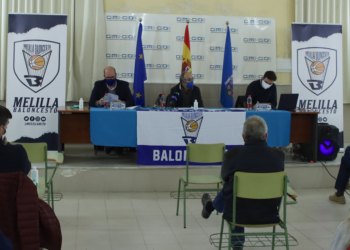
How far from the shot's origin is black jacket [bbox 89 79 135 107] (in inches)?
206

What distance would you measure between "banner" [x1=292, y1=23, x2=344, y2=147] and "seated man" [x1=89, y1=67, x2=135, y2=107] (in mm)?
2519

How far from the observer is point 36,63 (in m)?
5.06

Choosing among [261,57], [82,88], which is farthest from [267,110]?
[82,88]

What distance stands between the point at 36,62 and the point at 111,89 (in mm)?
1017

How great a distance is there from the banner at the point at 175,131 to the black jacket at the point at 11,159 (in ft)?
7.59

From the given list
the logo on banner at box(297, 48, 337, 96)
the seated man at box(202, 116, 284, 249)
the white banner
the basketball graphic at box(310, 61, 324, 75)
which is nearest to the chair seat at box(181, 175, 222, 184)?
the seated man at box(202, 116, 284, 249)

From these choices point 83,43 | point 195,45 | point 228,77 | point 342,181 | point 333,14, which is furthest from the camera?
point 333,14

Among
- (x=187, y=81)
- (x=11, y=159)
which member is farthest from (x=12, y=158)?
(x=187, y=81)

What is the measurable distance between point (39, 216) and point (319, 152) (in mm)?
3781

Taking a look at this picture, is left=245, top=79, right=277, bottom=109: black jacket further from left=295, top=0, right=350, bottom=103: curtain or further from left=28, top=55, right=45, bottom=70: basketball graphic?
left=28, top=55, right=45, bottom=70: basketball graphic

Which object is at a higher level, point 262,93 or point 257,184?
point 262,93

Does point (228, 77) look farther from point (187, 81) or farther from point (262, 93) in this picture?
point (187, 81)

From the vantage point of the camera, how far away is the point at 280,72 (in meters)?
6.43

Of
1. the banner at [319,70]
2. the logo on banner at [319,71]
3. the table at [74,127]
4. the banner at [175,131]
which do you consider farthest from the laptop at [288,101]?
the table at [74,127]
